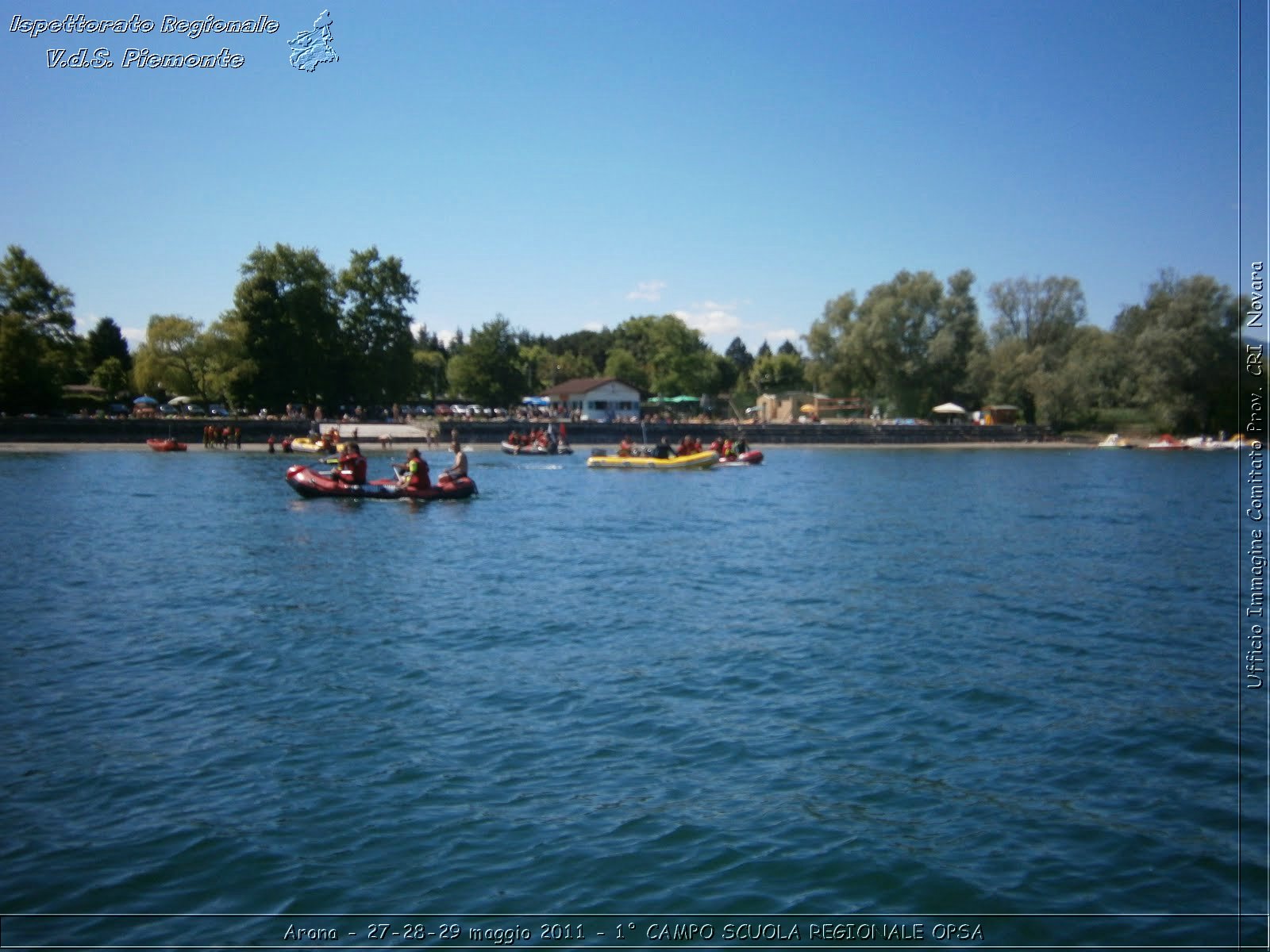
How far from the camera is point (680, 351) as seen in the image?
107 meters

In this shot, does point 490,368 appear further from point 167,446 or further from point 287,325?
point 167,446

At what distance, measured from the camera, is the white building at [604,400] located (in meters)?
87.1

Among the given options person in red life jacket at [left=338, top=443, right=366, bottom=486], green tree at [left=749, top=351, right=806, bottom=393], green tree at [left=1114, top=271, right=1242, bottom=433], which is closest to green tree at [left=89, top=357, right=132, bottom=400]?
person in red life jacket at [left=338, top=443, right=366, bottom=486]

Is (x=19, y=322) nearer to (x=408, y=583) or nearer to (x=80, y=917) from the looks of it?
(x=408, y=583)

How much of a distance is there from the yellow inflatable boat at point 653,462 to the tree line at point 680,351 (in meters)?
28.3

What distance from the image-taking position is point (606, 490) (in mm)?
40062

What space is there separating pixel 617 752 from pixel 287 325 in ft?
210

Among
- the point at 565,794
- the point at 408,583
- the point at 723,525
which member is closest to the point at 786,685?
the point at 565,794

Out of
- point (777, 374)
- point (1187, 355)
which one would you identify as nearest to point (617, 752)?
point (1187, 355)

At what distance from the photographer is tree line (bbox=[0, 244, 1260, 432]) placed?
64188 mm

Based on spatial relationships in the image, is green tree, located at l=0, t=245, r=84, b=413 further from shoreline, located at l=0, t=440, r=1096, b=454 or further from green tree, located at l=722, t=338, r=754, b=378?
green tree, located at l=722, t=338, r=754, b=378

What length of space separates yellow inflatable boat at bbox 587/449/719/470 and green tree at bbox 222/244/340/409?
28.1 meters

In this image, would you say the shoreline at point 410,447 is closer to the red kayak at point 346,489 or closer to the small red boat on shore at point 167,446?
the small red boat on shore at point 167,446

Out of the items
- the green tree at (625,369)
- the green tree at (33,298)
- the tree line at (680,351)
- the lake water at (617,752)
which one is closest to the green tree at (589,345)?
the green tree at (625,369)
